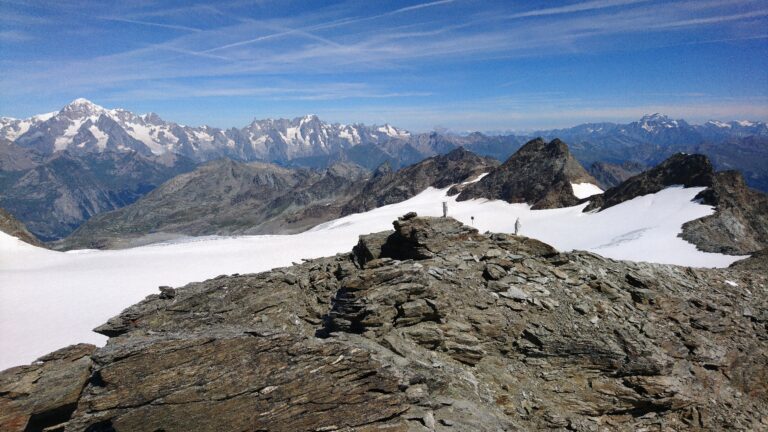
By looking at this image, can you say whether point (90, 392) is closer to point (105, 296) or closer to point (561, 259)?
point (561, 259)

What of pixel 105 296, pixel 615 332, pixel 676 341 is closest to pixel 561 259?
pixel 615 332

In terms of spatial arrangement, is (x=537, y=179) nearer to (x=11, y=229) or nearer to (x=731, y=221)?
(x=731, y=221)

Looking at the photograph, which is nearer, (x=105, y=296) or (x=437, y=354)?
(x=437, y=354)

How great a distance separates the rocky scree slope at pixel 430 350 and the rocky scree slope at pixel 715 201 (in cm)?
1876

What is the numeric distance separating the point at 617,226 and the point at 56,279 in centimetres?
5683

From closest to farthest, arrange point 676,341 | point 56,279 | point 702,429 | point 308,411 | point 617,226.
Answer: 1. point 308,411
2. point 702,429
3. point 676,341
4. point 56,279
5. point 617,226

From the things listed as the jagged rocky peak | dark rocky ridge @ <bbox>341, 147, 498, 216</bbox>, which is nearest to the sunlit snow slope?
the jagged rocky peak

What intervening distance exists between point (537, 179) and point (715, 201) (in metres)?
43.8

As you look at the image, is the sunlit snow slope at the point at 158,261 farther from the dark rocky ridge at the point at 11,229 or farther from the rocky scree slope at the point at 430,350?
the rocky scree slope at the point at 430,350

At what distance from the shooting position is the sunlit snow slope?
79.5ft

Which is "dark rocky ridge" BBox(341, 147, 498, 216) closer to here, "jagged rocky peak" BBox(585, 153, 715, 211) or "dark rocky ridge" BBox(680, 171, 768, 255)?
"jagged rocky peak" BBox(585, 153, 715, 211)

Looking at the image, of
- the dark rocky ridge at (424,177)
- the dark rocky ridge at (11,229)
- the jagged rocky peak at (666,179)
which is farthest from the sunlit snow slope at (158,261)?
the dark rocky ridge at (424,177)

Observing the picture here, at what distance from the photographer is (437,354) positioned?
13.5 meters

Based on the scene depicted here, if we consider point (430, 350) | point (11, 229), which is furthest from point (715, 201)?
point (11, 229)
